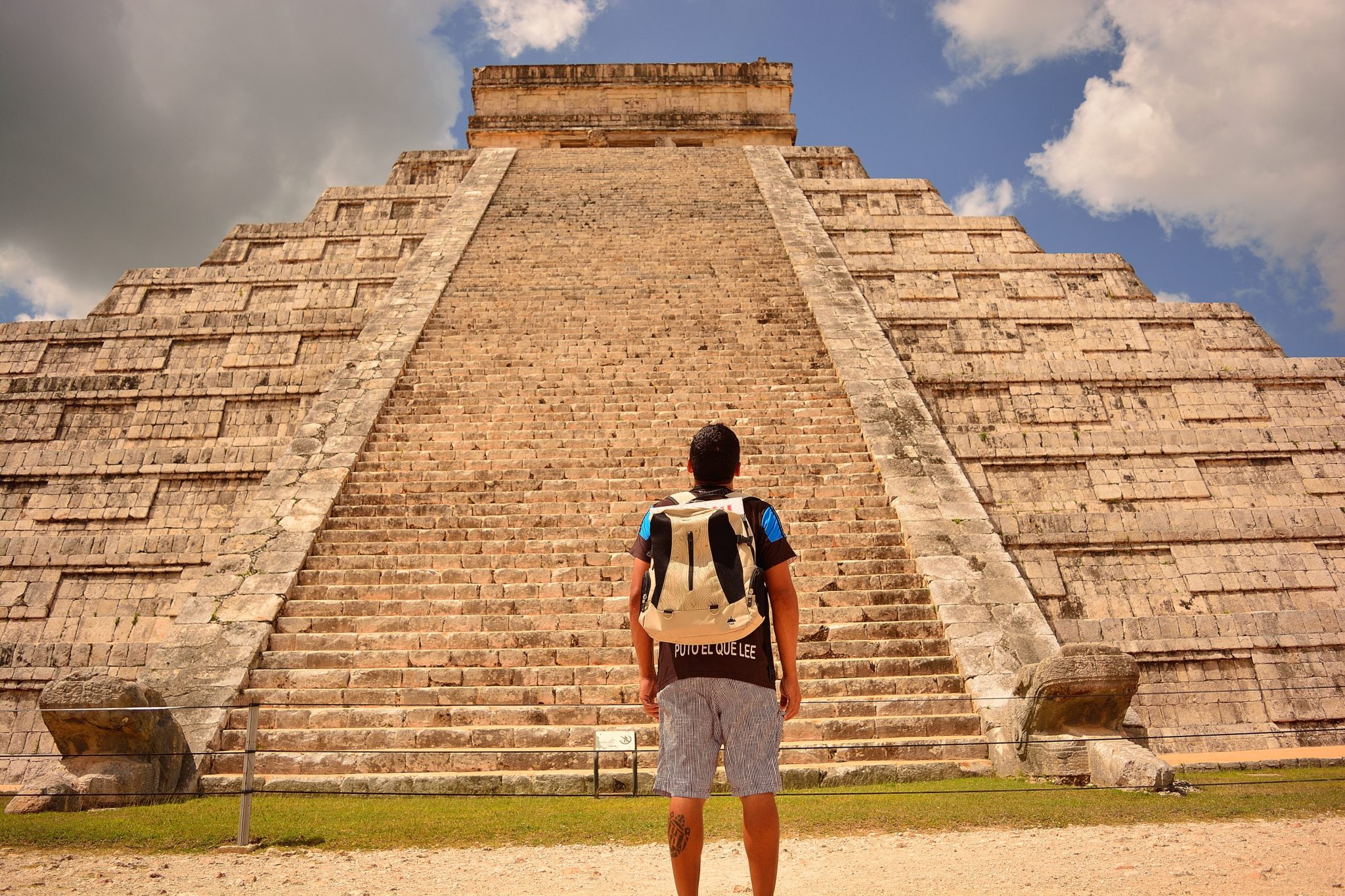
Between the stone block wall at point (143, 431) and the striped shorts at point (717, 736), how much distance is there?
7.04 meters

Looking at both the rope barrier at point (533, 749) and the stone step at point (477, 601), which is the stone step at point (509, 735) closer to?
the rope barrier at point (533, 749)

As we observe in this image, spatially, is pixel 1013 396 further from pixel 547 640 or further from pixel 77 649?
pixel 77 649

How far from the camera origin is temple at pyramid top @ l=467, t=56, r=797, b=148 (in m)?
21.8

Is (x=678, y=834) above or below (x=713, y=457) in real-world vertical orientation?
below

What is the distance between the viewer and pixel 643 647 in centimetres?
273

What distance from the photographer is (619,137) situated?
21594 mm

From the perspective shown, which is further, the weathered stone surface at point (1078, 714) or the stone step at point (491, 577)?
the stone step at point (491, 577)

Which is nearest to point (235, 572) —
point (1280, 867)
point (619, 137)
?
point (1280, 867)

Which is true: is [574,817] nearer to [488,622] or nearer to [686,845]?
[686,845]

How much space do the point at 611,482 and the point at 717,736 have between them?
19.7 ft

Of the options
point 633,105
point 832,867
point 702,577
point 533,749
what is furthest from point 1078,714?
point 633,105

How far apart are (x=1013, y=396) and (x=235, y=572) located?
9.07 m

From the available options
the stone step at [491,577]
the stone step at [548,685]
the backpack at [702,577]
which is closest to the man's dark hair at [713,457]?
the backpack at [702,577]

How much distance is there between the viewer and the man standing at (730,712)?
244cm
